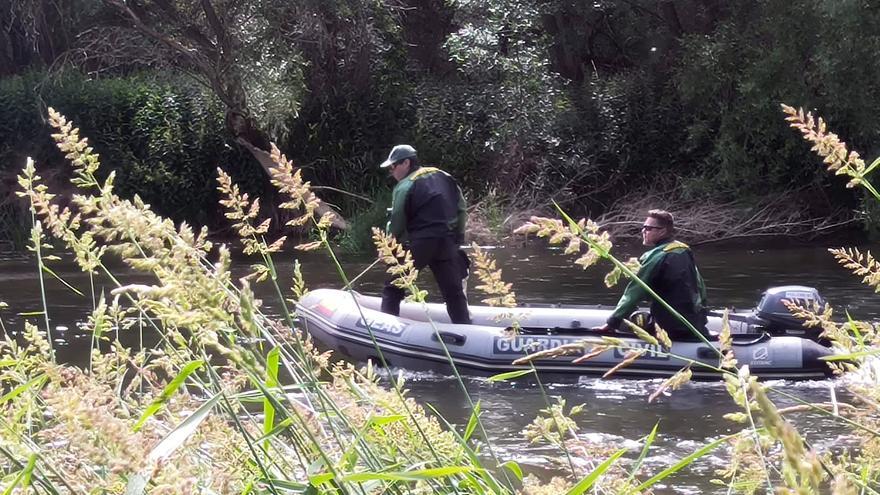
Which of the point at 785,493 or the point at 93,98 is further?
the point at 93,98

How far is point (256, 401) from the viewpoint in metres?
2.01

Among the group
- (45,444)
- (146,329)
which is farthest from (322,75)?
(45,444)

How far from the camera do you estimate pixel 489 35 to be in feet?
58.9

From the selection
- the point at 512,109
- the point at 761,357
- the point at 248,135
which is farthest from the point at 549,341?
the point at 248,135

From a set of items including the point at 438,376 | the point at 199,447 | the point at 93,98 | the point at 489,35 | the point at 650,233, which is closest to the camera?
the point at 199,447

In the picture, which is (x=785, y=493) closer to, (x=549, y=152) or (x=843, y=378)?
(x=843, y=378)

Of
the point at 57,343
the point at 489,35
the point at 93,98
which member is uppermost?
the point at 489,35

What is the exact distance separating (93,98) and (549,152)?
7.67 metres

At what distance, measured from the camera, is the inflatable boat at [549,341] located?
766 centimetres

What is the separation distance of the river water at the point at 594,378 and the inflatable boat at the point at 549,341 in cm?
14

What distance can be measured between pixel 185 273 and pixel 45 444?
3.90 ft

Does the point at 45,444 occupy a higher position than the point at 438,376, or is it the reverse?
the point at 45,444

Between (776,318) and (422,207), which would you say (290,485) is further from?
(776,318)

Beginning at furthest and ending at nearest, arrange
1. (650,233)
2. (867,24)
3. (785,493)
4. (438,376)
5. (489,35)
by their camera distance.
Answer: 1. (489,35)
2. (867,24)
3. (438,376)
4. (650,233)
5. (785,493)
